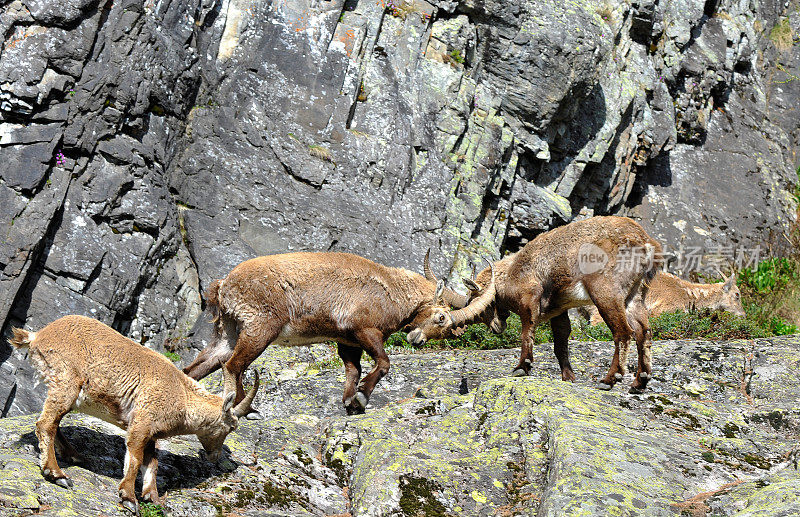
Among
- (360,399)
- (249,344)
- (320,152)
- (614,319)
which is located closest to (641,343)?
(614,319)

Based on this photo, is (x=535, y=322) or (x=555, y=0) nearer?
(x=535, y=322)

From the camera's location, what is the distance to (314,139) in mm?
19375

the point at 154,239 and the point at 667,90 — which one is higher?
the point at 667,90

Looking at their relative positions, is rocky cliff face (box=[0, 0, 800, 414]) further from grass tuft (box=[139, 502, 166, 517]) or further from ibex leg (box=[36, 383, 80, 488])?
grass tuft (box=[139, 502, 166, 517])

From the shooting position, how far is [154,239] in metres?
17.3

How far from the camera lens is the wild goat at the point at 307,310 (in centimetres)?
976

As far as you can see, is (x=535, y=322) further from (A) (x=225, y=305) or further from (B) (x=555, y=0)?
(B) (x=555, y=0)

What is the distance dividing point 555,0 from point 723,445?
1711 cm

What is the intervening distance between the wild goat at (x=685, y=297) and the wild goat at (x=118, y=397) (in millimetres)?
12894

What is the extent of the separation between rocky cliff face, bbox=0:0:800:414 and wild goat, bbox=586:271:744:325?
4.16 m

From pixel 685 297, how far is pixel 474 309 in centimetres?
919

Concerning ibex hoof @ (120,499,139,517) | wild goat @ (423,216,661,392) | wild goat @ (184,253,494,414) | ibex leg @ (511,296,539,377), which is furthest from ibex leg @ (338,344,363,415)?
ibex hoof @ (120,499,139,517)

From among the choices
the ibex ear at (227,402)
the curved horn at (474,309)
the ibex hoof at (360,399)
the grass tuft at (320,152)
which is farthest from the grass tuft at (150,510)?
the grass tuft at (320,152)

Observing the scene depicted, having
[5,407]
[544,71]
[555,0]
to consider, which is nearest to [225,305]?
[5,407]
